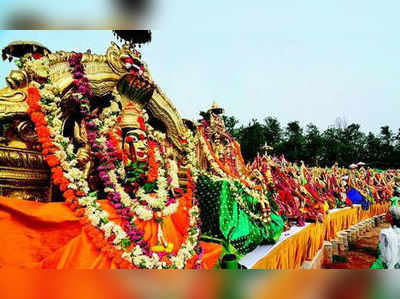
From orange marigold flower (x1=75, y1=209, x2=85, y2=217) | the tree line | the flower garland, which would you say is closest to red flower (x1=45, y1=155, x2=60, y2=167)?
the flower garland

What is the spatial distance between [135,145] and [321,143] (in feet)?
134

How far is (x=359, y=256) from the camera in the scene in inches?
329

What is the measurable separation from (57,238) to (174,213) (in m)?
1.63

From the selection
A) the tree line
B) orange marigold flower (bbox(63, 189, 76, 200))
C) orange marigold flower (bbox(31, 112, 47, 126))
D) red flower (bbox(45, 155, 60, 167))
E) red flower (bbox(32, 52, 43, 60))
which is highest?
red flower (bbox(32, 52, 43, 60))

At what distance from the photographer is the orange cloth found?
2.40 m

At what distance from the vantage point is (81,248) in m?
2.61

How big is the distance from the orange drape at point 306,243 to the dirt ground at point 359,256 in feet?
2.09

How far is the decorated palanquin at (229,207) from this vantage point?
4.57m

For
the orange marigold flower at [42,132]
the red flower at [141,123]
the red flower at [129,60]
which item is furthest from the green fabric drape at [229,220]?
the orange marigold flower at [42,132]

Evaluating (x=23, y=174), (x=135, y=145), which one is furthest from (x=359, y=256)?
(x=23, y=174)

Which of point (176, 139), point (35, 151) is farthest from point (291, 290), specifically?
point (176, 139)

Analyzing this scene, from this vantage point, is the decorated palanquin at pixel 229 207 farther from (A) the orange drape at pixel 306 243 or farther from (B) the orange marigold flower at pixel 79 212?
(B) the orange marigold flower at pixel 79 212

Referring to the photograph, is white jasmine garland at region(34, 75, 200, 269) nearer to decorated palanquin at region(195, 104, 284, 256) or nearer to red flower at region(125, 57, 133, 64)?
red flower at region(125, 57, 133, 64)

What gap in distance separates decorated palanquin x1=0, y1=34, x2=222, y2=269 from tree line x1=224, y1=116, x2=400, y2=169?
29.3 metres
